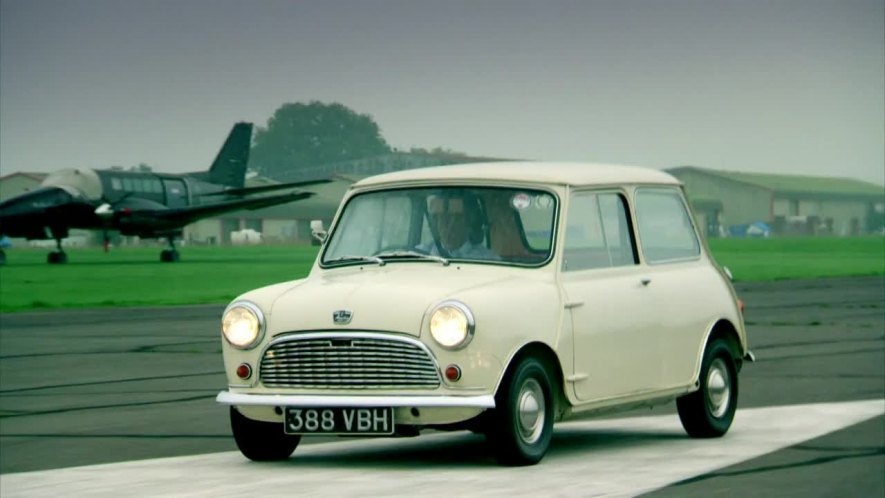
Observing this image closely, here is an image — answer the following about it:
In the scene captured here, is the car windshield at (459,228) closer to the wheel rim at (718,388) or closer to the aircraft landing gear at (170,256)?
the wheel rim at (718,388)

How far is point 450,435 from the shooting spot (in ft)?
32.3

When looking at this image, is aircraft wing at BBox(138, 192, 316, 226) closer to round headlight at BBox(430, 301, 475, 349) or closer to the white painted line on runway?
the white painted line on runway

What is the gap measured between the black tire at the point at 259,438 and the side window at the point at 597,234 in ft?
6.04

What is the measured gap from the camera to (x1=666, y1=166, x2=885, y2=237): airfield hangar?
97.7m

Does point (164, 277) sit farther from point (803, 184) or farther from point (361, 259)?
point (803, 184)

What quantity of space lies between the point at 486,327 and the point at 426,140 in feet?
134

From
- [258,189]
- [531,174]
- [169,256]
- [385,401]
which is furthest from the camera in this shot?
[169,256]

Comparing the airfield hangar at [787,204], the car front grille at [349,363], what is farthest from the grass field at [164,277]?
the airfield hangar at [787,204]

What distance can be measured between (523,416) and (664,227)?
2.30 meters

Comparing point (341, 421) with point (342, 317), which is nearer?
point (341, 421)

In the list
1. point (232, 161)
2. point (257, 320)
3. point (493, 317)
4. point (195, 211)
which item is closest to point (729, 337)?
point (493, 317)

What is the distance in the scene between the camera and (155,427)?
35.0 feet

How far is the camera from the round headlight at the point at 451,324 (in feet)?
24.6

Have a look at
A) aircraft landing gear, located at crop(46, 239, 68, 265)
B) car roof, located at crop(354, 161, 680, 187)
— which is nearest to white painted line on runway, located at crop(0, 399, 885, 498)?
car roof, located at crop(354, 161, 680, 187)
